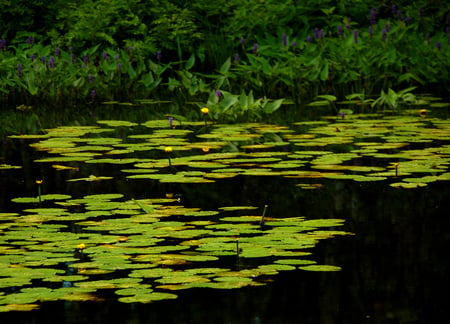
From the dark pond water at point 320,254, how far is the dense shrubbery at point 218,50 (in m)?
2.57

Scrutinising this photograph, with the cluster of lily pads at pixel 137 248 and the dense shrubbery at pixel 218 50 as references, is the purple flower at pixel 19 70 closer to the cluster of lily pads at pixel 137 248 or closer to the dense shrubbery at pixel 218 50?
the dense shrubbery at pixel 218 50

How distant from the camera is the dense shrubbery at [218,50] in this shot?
897 centimetres

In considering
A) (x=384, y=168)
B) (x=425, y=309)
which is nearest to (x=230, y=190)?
(x=384, y=168)

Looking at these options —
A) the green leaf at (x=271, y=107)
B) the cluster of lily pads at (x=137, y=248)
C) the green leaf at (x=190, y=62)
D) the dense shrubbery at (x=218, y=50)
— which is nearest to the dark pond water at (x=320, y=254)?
the cluster of lily pads at (x=137, y=248)

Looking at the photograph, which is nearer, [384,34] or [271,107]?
[271,107]

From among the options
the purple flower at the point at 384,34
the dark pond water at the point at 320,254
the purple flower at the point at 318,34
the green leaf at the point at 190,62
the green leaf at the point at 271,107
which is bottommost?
the dark pond water at the point at 320,254

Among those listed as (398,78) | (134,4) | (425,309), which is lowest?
(425,309)

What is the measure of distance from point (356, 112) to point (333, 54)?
1.29 m

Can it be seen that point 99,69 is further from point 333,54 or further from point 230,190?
Result: point 230,190

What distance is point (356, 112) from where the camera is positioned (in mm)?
8078

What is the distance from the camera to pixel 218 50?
10289 mm

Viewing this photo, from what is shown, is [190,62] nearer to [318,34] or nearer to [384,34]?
[318,34]

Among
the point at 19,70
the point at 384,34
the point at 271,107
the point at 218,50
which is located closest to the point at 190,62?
the point at 218,50

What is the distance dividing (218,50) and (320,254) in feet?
21.4
